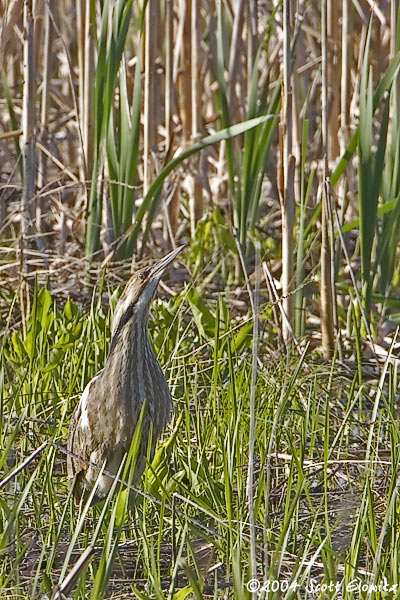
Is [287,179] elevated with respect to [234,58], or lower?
lower

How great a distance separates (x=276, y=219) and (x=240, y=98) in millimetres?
716

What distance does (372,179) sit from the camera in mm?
3494

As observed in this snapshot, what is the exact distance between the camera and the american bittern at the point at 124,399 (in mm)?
2639

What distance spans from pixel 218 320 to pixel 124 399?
1.02ft

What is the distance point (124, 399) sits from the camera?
2639mm

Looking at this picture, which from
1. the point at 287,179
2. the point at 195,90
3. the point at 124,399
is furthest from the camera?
the point at 195,90

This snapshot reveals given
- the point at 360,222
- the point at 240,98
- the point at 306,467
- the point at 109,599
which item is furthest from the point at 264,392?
the point at 240,98

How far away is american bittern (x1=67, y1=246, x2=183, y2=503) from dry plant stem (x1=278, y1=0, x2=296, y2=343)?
23.1 inches

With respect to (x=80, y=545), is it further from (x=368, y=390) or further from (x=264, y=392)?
(x=368, y=390)

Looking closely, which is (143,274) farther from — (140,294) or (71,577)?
(71,577)

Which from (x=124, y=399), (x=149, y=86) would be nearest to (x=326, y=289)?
(x=124, y=399)

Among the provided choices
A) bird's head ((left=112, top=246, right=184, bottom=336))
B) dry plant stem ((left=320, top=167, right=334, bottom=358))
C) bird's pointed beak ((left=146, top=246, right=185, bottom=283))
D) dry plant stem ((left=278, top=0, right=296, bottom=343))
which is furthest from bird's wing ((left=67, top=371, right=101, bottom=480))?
dry plant stem ((left=320, top=167, right=334, bottom=358))

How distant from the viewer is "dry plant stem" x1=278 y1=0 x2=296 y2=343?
326cm

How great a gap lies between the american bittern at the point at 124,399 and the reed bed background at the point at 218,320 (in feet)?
0.28
